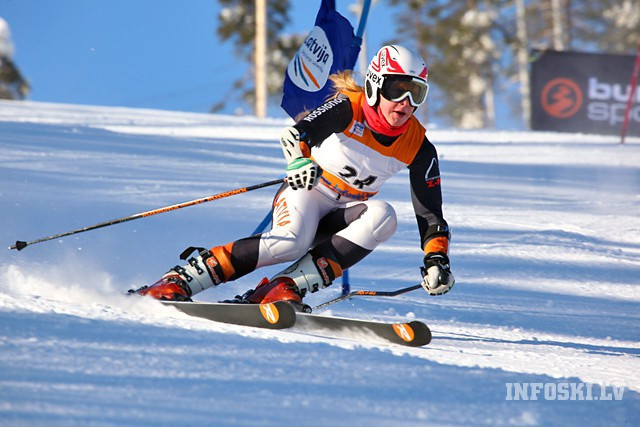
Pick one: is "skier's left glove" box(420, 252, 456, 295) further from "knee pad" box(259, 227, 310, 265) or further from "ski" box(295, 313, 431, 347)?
"knee pad" box(259, 227, 310, 265)

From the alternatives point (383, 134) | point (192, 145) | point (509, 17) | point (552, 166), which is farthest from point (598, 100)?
point (509, 17)

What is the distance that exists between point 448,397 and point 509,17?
3090 centimetres

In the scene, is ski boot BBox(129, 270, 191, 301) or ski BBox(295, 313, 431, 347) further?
ski boot BBox(129, 270, 191, 301)

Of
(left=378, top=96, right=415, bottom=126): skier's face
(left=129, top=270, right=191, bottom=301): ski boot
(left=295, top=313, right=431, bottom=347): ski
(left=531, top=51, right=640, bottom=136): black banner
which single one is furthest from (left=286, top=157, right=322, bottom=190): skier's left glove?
(left=531, top=51, right=640, bottom=136): black banner

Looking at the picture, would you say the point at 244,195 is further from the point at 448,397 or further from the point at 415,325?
the point at 448,397

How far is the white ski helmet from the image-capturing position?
3.72 meters

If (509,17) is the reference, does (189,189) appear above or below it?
below

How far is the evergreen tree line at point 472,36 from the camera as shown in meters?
29.7

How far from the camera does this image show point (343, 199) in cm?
404

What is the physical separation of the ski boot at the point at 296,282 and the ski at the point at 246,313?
30 centimetres

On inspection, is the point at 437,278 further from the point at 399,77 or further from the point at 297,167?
the point at 399,77

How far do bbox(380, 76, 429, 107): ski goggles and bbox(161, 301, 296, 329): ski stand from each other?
106 cm

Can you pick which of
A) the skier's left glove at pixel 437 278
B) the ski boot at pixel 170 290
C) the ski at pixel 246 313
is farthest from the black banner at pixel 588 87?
the ski at pixel 246 313

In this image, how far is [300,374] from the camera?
2.56 metres
